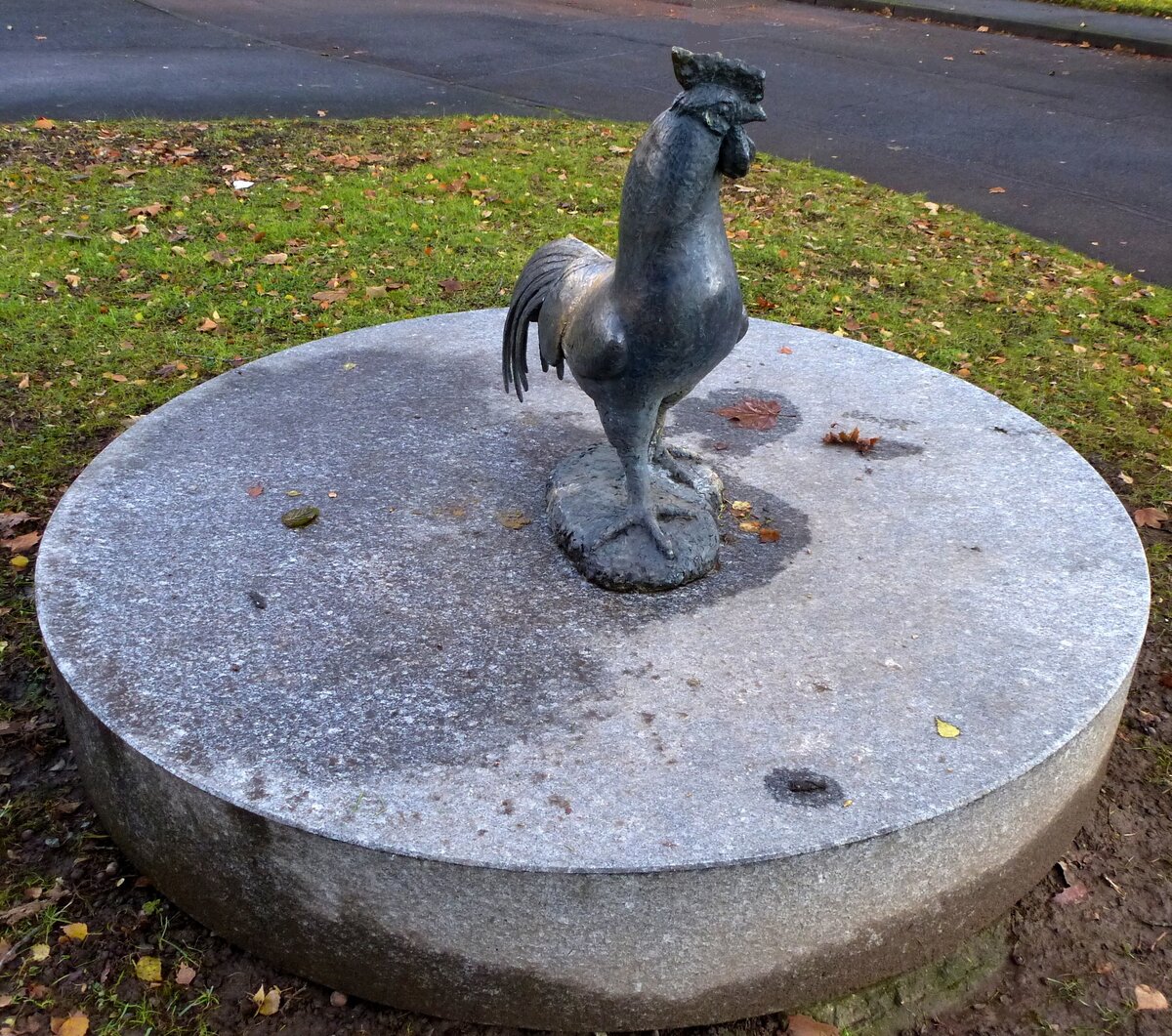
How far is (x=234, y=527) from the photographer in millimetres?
3352

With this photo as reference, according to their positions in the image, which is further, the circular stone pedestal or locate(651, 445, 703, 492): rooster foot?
locate(651, 445, 703, 492): rooster foot

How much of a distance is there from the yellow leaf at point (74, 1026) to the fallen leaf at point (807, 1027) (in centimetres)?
165

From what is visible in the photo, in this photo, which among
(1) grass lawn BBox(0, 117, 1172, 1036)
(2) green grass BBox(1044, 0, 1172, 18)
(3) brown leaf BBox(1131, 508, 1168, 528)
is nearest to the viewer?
(1) grass lawn BBox(0, 117, 1172, 1036)

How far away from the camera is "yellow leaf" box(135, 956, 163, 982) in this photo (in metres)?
2.70

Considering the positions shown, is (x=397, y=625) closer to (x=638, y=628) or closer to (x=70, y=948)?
(x=638, y=628)

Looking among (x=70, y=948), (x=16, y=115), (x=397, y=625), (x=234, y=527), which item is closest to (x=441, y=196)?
(x=16, y=115)

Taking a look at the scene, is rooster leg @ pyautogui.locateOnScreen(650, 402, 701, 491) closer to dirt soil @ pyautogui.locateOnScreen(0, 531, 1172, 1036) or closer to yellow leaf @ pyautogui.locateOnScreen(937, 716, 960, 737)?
yellow leaf @ pyautogui.locateOnScreen(937, 716, 960, 737)

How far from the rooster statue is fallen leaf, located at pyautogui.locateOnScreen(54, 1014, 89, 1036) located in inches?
66.3

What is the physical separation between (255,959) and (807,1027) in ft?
4.41

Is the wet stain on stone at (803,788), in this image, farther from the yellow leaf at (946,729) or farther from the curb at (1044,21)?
the curb at (1044,21)

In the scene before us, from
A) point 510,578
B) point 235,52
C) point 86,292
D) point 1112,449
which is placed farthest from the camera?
point 235,52

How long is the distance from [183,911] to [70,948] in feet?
0.97

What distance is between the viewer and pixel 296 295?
21.3ft

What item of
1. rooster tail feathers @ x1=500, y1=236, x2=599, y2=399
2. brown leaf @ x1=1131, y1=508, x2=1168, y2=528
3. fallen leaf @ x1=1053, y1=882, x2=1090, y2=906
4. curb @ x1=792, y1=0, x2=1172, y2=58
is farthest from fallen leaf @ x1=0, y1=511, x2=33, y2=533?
curb @ x1=792, y1=0, x2=1172, y2=58
